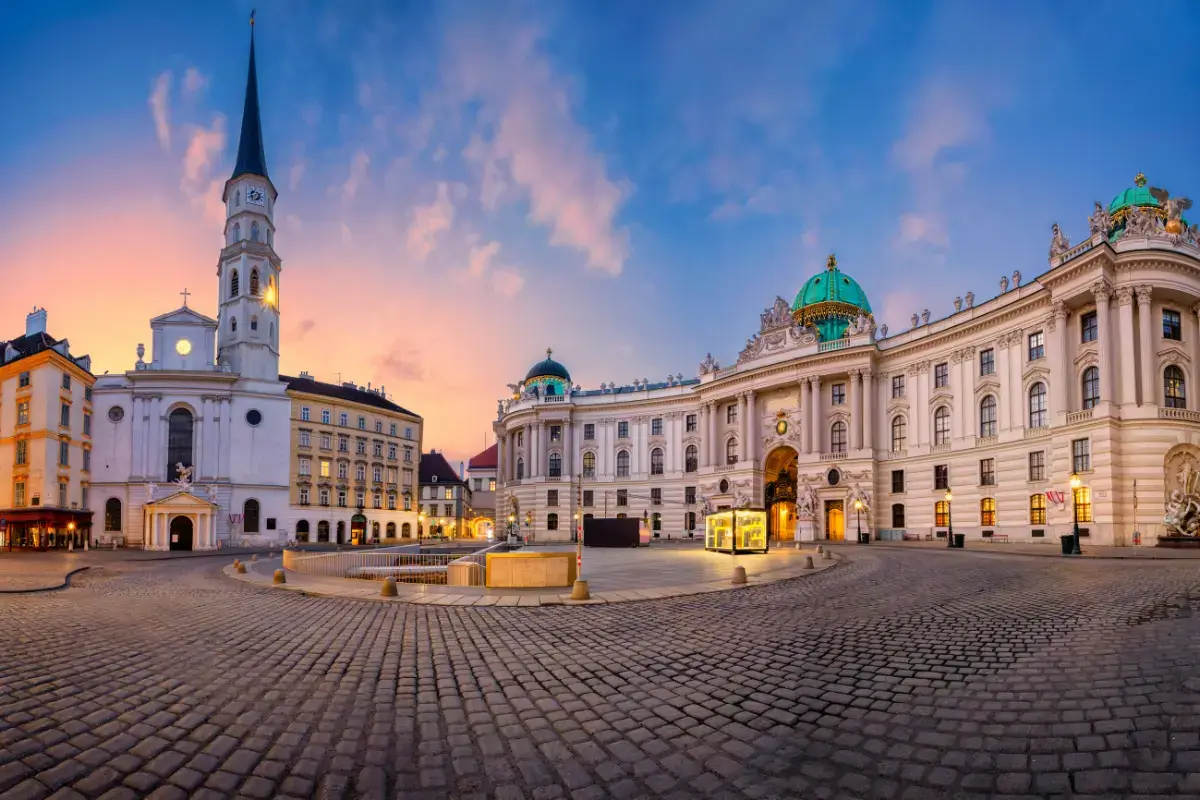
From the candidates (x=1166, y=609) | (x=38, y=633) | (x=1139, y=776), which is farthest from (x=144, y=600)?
(x=1166, y=609)

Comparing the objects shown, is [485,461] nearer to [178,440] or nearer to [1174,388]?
[178,440]

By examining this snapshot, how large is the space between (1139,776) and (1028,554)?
31508 millimetres

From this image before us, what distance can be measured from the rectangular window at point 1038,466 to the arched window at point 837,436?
16653 mm

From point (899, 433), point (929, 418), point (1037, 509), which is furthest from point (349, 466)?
point (1037, 509)

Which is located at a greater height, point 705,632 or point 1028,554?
point 705,632

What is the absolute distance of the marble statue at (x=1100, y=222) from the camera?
3688cm

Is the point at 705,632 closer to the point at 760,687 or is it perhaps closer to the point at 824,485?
the point at 760,687

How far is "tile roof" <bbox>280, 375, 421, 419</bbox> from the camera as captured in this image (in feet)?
248

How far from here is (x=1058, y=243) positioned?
3975 cm

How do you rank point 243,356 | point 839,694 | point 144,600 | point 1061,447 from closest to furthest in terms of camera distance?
point 839,694 < point 144,600 < point 1061,447 < point 243,356

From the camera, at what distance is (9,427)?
5391cm

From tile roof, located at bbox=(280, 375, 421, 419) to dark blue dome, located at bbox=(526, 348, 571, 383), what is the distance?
59.3ft

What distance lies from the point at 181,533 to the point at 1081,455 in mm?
70585

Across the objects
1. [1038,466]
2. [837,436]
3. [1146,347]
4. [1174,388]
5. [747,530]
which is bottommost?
[747,530]
